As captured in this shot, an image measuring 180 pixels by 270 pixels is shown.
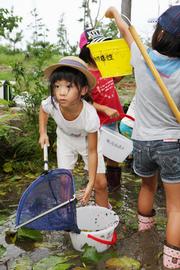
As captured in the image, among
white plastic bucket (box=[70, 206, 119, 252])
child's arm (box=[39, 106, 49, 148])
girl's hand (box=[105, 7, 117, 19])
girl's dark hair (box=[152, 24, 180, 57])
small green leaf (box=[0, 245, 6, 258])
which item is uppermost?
girl's hand (box=[105, 7, 117, 19])

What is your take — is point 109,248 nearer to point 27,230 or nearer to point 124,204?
point 27,230

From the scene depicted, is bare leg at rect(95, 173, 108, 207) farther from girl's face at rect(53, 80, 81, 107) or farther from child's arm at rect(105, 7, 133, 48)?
child's arm at rect(105, 7, 133, 48)

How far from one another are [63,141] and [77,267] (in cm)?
92

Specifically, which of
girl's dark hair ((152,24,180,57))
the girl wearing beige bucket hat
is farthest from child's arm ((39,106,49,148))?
girl's dark hair ((152,24,180,57))

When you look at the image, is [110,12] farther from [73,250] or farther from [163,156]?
[73,250]

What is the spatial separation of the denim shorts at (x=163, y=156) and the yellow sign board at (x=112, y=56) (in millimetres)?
592

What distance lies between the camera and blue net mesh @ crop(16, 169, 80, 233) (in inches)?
105

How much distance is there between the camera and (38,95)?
4.57 metres

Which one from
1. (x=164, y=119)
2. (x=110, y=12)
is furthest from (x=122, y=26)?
(x=164, y=119)

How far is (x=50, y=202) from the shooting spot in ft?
9.27

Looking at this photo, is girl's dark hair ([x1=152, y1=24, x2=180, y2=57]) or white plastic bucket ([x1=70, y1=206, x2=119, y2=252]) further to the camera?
white plastic bucket ([x1=70, y1=206, x2=119, y2=252])

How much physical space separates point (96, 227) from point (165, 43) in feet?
4.64

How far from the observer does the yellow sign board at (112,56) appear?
2.83 m

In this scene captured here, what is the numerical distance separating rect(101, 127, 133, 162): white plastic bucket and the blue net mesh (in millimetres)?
953
